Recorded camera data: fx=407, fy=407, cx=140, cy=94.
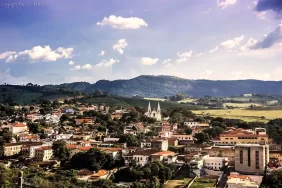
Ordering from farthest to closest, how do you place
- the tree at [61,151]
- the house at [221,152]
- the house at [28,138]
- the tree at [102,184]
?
the house at [28,138] < the house at [221,152] < the tree at [61,151] < the tree at [102,184]

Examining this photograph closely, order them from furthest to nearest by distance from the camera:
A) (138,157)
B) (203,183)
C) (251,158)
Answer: (138,157), (251,158), (203,183)

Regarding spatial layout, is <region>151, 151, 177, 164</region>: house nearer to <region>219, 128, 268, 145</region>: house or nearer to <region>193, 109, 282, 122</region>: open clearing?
<region>219, 128, 268, 145</region>: house

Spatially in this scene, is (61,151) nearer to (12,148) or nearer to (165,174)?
(12,148)

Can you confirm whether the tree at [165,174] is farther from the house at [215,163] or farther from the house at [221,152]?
the house at [221,152]

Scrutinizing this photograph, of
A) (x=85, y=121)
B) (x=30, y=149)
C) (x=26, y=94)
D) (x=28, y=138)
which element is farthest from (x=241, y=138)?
(x=26, y=94)

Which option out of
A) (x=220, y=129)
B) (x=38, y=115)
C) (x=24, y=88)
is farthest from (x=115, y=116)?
(x=24, y=88)

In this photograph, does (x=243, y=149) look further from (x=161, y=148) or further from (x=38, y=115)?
(x=38, y=115)

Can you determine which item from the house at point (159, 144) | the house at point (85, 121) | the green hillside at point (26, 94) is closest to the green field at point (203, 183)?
the house at point (159, 144)

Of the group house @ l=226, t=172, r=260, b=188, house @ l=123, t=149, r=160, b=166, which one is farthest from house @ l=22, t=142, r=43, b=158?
house @ l=226, t=172, r=260, b=188
